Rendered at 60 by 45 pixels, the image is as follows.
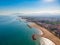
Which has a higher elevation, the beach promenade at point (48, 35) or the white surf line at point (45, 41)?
the beach promenade at point (48, 35)

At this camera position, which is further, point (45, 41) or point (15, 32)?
point (15, 32)

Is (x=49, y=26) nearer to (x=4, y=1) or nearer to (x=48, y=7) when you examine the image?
(x=48, y=7)

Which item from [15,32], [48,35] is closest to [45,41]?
[48,35]

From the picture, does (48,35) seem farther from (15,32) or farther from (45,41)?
(15,32)

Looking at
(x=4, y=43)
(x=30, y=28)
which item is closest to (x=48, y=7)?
(x=30, y=28)

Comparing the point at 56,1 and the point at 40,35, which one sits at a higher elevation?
the point at 56,1

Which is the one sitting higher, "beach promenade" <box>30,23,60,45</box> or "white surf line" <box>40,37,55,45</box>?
"beach promenade" <box>30,23,60,45</box>

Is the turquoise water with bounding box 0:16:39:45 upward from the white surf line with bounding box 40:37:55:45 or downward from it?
upward

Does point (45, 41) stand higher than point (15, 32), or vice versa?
point (15, 32)
